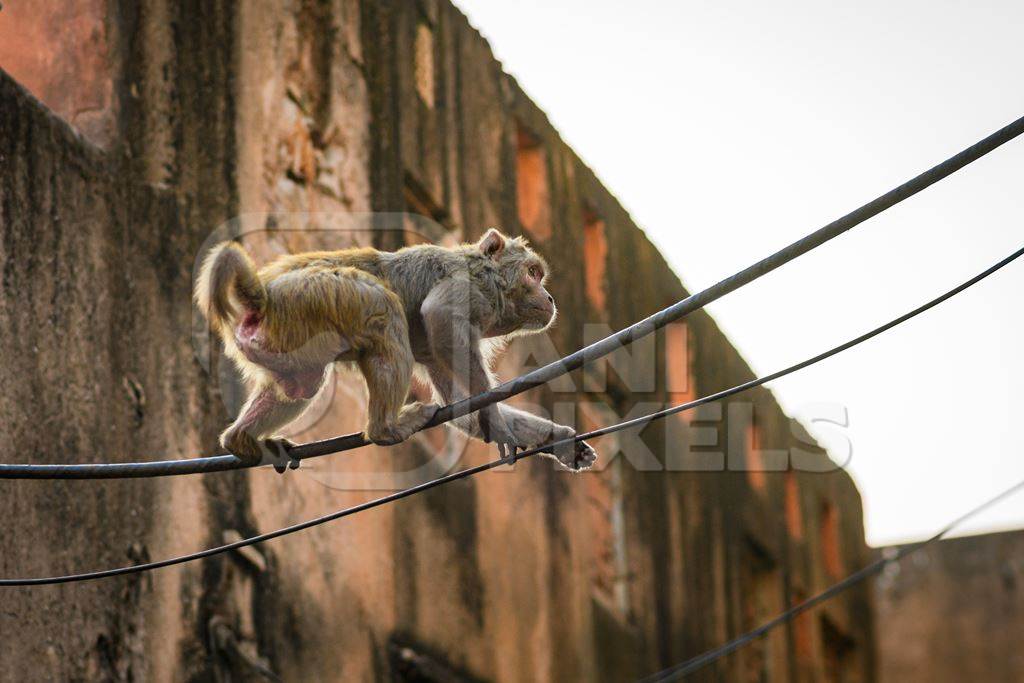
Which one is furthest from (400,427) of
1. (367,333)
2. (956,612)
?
(956,612)

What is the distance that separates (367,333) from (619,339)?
1.34 metres

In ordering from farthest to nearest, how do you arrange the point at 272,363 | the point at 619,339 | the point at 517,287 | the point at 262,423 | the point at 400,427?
the point at 517,287, the point at 262,423, the point at 272,363, the point at 400,427, the point at 619,339

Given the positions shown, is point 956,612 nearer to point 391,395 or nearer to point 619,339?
point 391,395

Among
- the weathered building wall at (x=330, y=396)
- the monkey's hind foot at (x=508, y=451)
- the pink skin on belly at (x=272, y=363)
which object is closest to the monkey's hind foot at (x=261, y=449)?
the pink skin on belly at (x=272, y=363)

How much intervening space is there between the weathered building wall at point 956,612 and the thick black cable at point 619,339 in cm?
2824

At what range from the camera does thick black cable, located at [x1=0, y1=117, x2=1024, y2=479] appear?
6.11 m

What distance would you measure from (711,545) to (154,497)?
41.2ft

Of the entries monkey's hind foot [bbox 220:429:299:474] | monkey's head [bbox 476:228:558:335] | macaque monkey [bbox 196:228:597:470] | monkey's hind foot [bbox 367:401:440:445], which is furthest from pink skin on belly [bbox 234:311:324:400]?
monkey's head [bbox 476:228:558:335]

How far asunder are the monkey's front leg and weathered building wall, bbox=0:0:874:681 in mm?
1982

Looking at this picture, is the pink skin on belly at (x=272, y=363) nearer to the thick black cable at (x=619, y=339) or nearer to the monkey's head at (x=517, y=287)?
the thick black cable at (x=619, y=339)

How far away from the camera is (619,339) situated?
6.39 metres

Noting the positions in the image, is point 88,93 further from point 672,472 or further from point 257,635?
point 672,472

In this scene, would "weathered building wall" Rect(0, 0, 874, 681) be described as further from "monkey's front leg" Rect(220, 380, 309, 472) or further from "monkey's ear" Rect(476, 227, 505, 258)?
"monkey's ear" Rect(476, 227, 505, 258)

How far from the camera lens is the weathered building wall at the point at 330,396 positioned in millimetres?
9445
